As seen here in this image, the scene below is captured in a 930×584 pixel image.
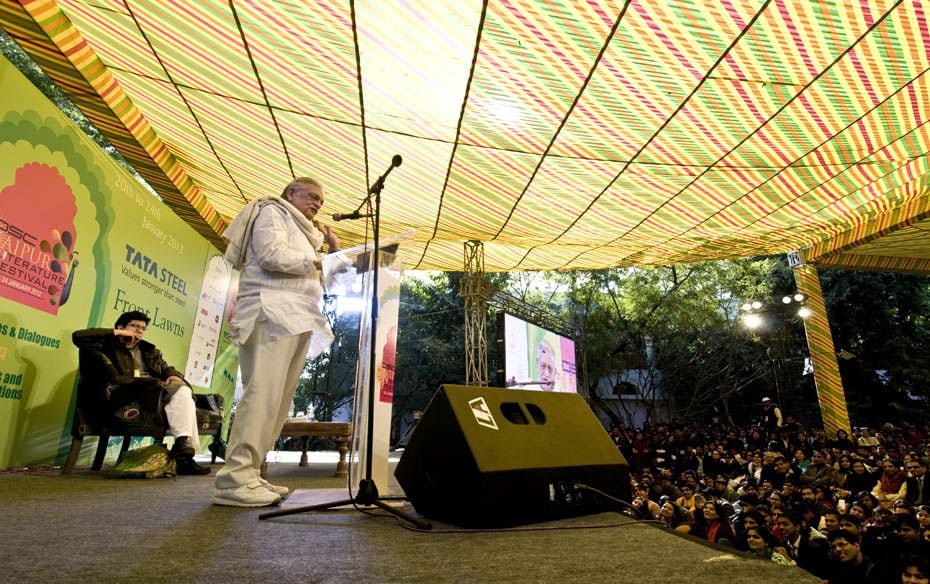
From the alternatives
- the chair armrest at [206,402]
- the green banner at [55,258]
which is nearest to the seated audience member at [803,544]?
the chair armrest at [206,402]

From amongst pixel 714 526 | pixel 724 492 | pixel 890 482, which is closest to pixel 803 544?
pixel 714 526

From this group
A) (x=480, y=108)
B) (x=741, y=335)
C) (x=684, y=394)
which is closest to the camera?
(x=480, y=108)

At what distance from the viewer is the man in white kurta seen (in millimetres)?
2102

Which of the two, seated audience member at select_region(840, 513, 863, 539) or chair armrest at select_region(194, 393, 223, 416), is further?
chair armrest at select_region(194, 393, 223, 416)

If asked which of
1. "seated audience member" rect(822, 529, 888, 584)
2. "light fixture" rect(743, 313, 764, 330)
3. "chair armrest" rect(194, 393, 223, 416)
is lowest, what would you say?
"seated audience member" rect(822, 529, 888, 584)

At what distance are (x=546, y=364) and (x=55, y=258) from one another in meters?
8.04

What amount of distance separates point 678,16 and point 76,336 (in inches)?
167

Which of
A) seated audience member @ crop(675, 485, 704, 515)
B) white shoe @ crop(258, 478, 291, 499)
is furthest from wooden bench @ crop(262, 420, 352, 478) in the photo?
seated audience member @ crop(675, 485, 704, 515)

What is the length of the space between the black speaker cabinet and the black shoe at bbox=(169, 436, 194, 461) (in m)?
2.54

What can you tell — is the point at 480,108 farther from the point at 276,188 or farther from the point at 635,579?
the point at 635,579

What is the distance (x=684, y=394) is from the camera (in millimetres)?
18516

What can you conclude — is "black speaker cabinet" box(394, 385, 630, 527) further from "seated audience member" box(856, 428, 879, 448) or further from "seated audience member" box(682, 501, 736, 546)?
"seated audience member" box(856, 428, 879, 448)

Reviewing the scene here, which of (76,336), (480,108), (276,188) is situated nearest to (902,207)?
(480,108)

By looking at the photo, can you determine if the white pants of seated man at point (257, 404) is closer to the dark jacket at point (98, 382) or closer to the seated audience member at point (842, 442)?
the dark jacket at point (98, 382)
